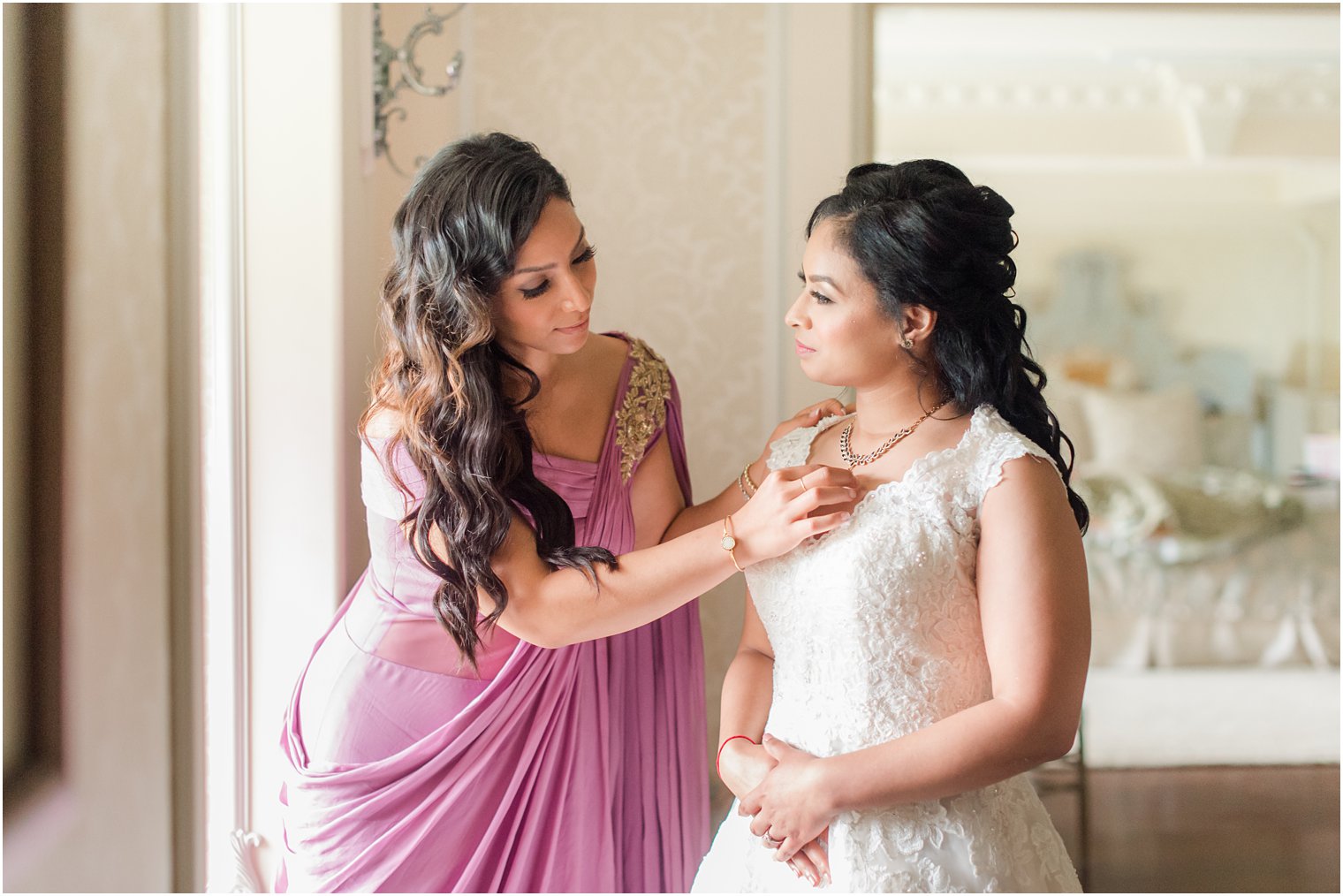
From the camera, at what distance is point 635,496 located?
1761 millimetres

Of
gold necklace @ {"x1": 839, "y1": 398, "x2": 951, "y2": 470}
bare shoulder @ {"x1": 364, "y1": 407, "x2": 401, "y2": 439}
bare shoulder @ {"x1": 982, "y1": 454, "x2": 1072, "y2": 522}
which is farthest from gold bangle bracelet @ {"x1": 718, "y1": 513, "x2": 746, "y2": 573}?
bare shoulder @ {"x1": 364, "y1": 407, "x2": 401, "y2": 439}

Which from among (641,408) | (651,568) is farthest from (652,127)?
(651,568)

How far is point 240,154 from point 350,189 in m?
0.21

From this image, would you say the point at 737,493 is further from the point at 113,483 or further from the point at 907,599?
the point at 113,483

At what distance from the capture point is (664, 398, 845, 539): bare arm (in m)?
1.72

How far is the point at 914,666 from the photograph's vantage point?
139 cm

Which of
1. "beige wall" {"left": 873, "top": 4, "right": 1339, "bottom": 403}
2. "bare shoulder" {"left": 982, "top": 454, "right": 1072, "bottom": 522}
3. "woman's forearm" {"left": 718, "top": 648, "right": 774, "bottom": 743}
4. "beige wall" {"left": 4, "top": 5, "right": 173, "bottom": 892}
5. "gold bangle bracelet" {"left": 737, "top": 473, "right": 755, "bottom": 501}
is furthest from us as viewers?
"beige wall" {"left": 873, "top": 4, "right": 1339, "bottom": 403}

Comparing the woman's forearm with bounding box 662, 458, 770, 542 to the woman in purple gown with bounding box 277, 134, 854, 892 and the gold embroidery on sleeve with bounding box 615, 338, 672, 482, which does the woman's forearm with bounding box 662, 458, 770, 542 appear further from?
the gold embroidery on sleeve with bounding box 615, 338, 672, 482

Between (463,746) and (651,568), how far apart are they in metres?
0.47

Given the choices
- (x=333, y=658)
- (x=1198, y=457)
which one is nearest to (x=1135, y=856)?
(x=1198, y=457)

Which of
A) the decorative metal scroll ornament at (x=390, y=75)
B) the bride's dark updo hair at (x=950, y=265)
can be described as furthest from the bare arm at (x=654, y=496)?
the decorative metal scroll ornament at (x=390, y=75)

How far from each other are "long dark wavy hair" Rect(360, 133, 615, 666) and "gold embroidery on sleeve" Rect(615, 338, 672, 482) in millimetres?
185

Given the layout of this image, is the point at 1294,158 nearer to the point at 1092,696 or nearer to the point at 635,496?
the point at 1092,696

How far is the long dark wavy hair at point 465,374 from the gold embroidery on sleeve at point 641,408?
0.61 ft
